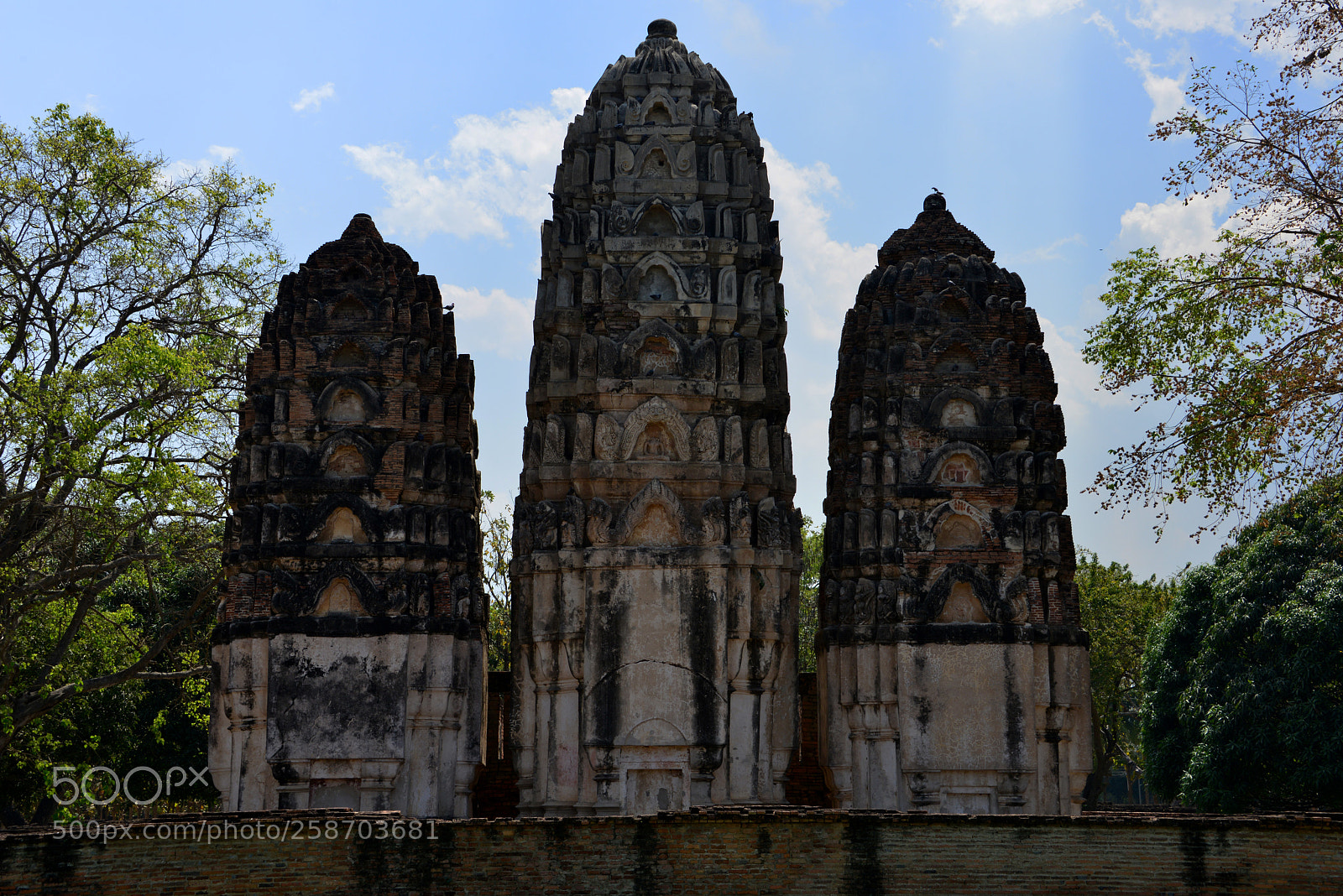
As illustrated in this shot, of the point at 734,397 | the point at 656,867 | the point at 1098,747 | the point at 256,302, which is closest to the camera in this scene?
the point at 656,867

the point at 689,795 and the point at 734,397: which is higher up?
the point at 734,397

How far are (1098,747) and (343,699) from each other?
2248 cm

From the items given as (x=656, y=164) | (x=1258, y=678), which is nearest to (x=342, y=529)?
(x=656, y=164)

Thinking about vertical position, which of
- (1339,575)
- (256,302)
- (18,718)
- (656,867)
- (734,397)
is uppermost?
(256,302)

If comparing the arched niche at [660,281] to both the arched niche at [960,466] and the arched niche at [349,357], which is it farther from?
the arched niche at [960,466]

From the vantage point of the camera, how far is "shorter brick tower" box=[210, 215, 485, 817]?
624 inches

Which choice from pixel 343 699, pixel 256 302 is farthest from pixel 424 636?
pixel 256 302

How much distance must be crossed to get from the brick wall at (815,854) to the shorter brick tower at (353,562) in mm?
3555

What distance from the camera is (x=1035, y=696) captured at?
16375 mm

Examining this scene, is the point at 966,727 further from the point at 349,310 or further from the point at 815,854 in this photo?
the point at 349,310

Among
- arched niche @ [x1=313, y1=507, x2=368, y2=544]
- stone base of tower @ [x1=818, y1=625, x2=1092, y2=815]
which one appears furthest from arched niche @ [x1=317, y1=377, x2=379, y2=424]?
stone base of tower @ [x1=818, y1=625, x2=1092, y2=815]

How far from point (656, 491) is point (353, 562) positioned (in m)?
3.58

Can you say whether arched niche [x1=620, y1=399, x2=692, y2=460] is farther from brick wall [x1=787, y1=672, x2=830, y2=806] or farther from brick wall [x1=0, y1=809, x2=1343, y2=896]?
brick wall [x1=0, y1=809, x2=1343, y2=896]

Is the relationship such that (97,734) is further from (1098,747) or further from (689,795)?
(1098,747)
